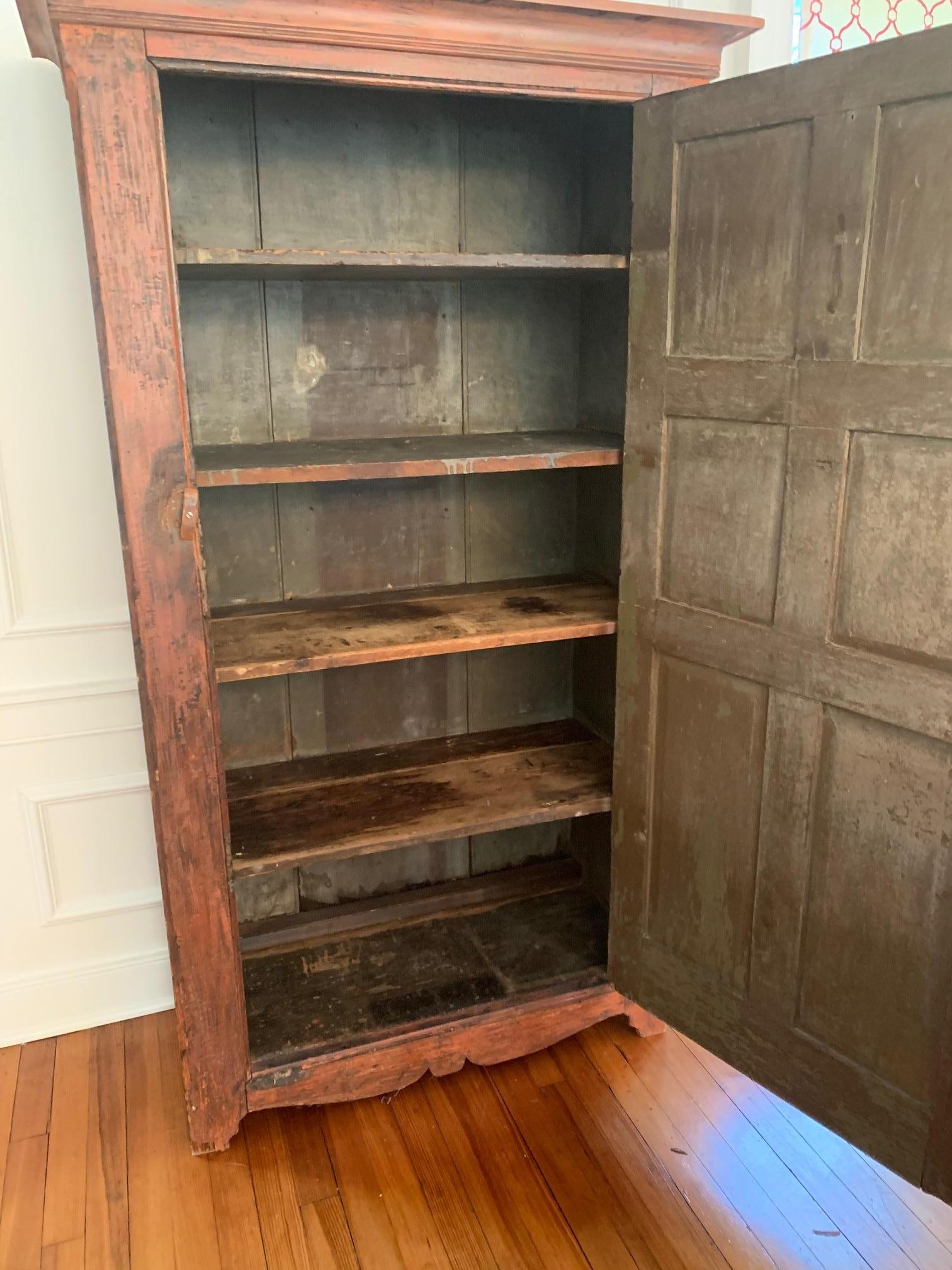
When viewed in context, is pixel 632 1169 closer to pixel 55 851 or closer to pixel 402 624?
pixel 402 624

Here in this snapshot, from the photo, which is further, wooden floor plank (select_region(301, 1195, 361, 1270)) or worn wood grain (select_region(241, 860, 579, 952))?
worn wood grain (select_region(241, 860, 579, 952))

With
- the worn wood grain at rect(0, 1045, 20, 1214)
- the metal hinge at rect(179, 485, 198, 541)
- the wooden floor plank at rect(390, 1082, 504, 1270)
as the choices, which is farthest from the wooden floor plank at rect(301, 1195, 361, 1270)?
the metal hinge at rect(179, 485, 198, 541)

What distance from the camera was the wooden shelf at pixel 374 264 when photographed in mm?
1498

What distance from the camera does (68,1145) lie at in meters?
1.92

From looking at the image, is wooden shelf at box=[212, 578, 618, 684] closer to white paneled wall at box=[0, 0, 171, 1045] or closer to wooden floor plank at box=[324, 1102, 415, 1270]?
white paneled wall at box=[0, 0, 171, 1045]

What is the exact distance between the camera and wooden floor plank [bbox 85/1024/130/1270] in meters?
1.70

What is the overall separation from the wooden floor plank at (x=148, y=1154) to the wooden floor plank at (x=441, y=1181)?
1.47ft

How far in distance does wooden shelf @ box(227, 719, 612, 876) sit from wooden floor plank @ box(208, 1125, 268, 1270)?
593mm

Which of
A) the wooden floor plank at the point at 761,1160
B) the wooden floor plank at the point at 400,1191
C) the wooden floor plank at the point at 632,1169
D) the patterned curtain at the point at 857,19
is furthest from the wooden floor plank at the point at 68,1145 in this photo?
the patterned curtain at the point at 857,19

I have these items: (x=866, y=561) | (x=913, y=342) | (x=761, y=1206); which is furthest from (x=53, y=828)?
(x=913, y=342)

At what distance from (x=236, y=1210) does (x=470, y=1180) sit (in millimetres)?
436

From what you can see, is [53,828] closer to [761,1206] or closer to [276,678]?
[276,678]

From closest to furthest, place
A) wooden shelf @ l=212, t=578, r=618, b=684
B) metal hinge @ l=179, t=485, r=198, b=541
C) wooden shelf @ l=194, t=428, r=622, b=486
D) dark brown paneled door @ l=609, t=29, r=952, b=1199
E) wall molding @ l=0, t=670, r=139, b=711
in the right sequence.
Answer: dark brown paneled door @ l=609, t=29, r=952, b=1199, metal hinge @ l=179, t=485, r=198, b=541, wooden shelf @ l=194, t=428, r=622, b=486, wooden shelf @ l=212, t=578, r=618, b=684, wall molding @ l=0, t=670, r=139, b=711

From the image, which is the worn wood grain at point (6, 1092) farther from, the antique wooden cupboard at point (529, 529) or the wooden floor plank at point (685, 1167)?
the wooden floor plank at point (685, 1167)
